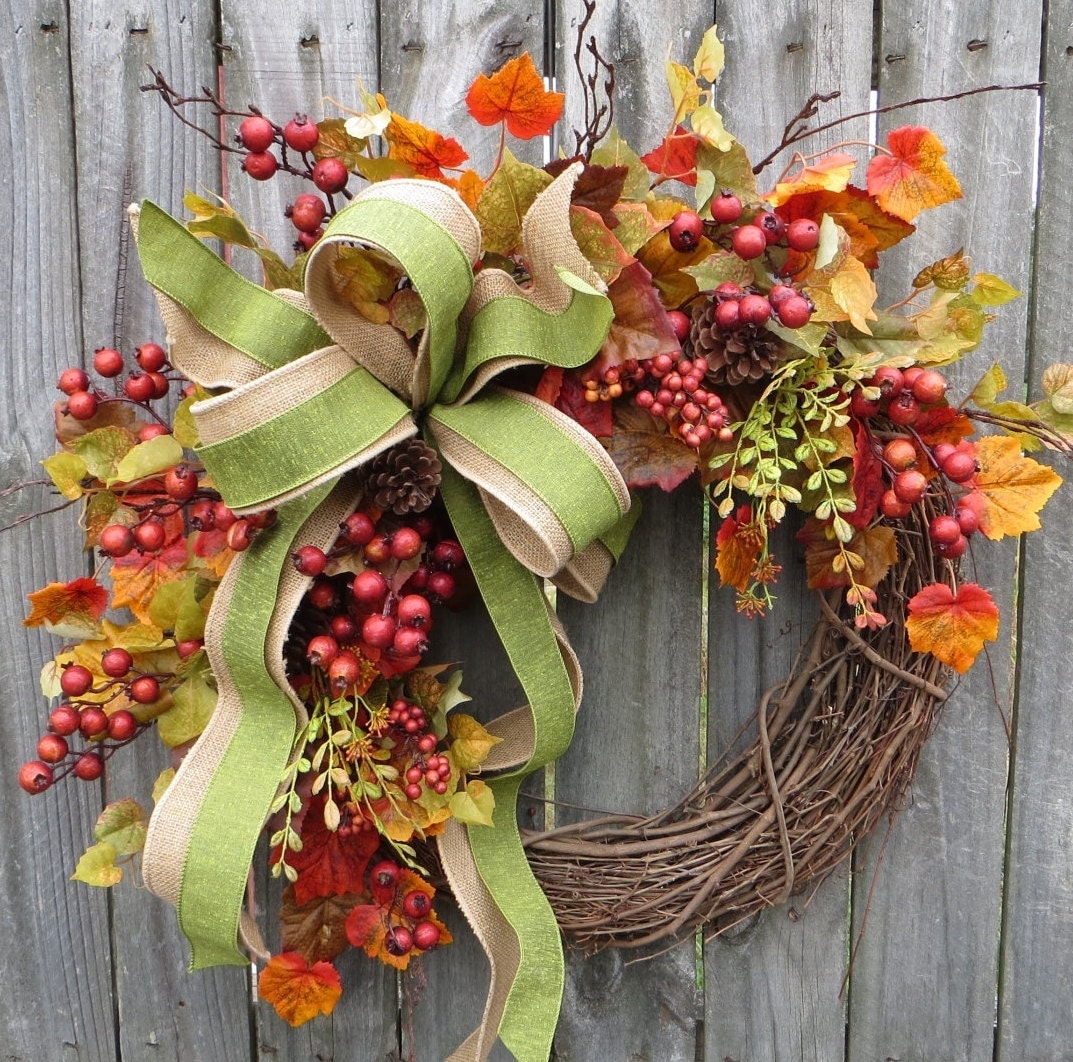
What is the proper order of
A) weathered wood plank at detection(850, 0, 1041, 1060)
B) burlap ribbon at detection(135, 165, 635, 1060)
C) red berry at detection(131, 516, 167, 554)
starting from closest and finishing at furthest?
burlap ribbon at detection(135, 165, 635, 1060)
red berry at detection(131, 516, 167, 554)
weathered wood plank at detection(850, 0, 1041, 1060)

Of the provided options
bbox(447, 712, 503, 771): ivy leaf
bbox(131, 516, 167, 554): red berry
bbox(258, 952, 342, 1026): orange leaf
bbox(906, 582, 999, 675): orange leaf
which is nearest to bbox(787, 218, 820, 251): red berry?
bbox(906, 582, 999, 675): orange leaf

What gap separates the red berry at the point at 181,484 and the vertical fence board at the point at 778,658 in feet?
1.85

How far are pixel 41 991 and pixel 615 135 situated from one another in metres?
1.21

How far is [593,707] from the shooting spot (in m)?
1.05

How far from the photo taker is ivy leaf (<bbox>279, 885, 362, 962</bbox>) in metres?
0.96

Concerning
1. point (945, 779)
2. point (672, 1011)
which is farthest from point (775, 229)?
point (672, 1011)

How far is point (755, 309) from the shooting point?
2.50 feet

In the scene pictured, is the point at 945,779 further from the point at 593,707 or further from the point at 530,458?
the point at 530,458

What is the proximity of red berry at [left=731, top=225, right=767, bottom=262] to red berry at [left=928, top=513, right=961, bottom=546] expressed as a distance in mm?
291

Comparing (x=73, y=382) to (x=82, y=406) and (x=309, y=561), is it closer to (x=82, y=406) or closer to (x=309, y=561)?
(x=82, y=406)

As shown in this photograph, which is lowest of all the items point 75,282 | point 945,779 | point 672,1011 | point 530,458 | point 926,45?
point 672,1011

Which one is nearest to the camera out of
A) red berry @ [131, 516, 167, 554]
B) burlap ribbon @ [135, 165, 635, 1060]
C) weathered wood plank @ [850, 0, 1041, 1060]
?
burlap ribbon @ [135, 165, 635, 1060]

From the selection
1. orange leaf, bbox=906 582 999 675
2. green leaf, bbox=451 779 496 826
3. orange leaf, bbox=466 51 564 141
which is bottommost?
green leaf, bbox=451 779 496 826

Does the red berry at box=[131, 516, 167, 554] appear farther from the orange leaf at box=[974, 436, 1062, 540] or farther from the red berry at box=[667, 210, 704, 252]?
the orange leaf at box=[974, 436, 1062, 540]
